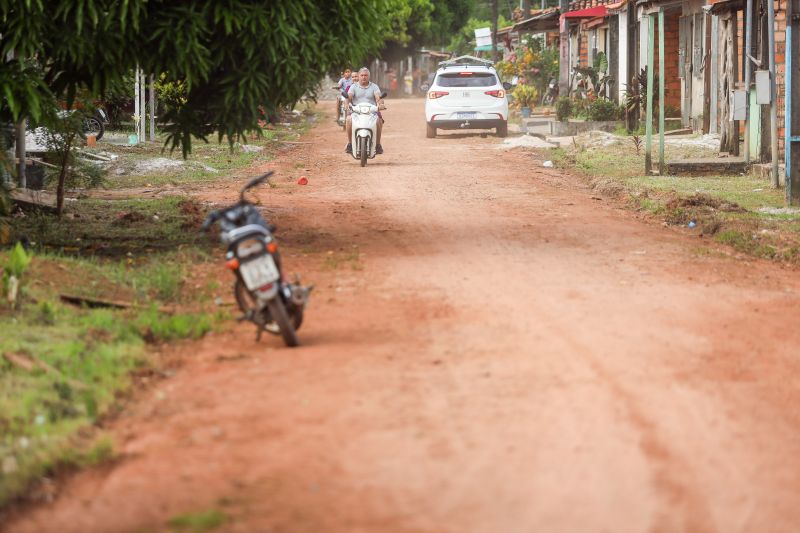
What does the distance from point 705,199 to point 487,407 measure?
900cm

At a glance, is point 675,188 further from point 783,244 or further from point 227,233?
point 227,233

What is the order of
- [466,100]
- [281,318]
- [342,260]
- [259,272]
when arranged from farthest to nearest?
[466,100] < [342,260] < [259,272] < [281,318]

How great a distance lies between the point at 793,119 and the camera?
14438 mm

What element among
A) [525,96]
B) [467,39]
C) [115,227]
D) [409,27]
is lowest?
[115,227]

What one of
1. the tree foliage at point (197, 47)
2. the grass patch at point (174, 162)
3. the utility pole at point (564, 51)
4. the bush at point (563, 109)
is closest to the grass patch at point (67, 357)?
the tree foliage at point (197, 47)

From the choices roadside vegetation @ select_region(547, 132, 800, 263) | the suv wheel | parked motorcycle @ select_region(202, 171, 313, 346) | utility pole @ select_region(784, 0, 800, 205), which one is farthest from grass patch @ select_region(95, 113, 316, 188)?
→ parked motorcycle @ select_region(202, 171, 313, 346)

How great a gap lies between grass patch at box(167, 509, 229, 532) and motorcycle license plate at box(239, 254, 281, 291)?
3.08m

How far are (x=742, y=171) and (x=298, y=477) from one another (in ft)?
47.5

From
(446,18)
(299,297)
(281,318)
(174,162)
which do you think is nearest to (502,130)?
(174,162)

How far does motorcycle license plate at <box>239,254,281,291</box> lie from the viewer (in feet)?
25.5

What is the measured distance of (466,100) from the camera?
94.1 feet

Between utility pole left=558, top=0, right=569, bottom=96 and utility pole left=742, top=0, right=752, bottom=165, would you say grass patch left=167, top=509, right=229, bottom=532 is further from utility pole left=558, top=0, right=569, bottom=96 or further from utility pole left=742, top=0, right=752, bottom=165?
utility pole left=558, top=0, right=569, bottom=96

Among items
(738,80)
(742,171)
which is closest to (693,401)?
(742,171)

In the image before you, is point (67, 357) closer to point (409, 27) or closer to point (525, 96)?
point (525, 96)
